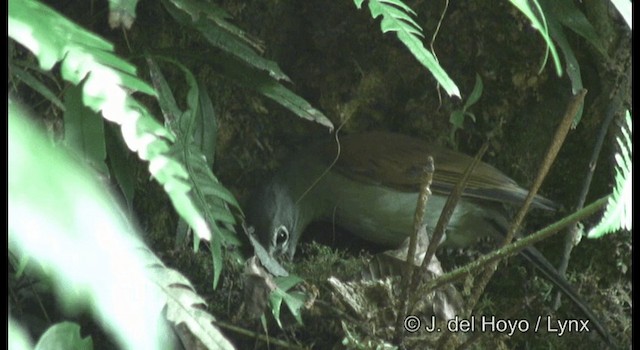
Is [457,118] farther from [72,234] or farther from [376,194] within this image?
[72,234]

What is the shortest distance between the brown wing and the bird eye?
5.8 inches

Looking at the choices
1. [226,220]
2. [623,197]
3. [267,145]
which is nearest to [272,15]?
[267,145]

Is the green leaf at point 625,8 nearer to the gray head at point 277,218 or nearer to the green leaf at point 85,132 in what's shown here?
the green leaf at point 85,132

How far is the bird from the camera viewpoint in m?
1.51

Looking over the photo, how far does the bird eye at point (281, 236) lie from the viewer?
1530 millimetres

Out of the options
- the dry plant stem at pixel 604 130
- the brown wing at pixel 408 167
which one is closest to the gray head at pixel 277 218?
the brown wing at pixel 408 167

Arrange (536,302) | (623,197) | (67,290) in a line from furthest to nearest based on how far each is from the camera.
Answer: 1. (536,302)
2. (623,197)
3. (67,290)

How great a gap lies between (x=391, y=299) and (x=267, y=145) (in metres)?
0.55

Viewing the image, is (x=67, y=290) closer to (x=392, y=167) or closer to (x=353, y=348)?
Answer: (x=353, y=348)

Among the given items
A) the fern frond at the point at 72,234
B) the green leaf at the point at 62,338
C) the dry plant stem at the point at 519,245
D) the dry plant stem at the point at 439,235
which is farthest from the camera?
the dry plant stem at the point at 439,235

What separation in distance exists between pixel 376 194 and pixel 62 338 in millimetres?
827

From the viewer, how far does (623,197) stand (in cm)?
82

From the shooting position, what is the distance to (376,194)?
5.10 ft

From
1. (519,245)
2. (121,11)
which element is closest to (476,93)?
(519,245)
